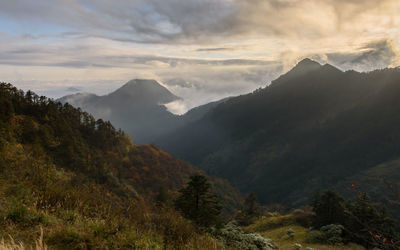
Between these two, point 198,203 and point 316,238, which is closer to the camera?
point 198,203

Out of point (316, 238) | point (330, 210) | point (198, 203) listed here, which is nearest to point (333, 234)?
point (316, 238)

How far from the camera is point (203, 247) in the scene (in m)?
6.76

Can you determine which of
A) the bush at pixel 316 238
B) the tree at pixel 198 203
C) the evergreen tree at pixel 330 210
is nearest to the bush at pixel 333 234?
the bush at pixel 316 238

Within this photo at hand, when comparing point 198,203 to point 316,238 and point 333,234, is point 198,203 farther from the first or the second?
point 333,234

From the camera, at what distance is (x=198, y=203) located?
20.9 metres

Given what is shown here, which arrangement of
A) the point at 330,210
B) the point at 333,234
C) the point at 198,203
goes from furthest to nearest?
the point at 330,210 < the point at 333,234 < the point at 198,203

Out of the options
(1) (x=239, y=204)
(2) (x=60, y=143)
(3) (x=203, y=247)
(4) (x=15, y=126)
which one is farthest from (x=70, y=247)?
(1) (x=239, y=204)

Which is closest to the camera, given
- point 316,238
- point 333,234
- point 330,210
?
point 333,234

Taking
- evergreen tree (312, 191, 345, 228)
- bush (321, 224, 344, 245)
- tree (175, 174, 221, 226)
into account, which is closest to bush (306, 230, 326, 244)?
bush (321, 224, 344, 245)

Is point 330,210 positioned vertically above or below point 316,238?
above

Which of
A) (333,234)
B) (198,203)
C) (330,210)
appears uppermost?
(198,203)

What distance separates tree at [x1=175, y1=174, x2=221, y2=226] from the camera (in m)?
19.8

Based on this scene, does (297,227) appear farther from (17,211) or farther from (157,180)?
(157,180)

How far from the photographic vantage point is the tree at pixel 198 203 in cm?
1981
